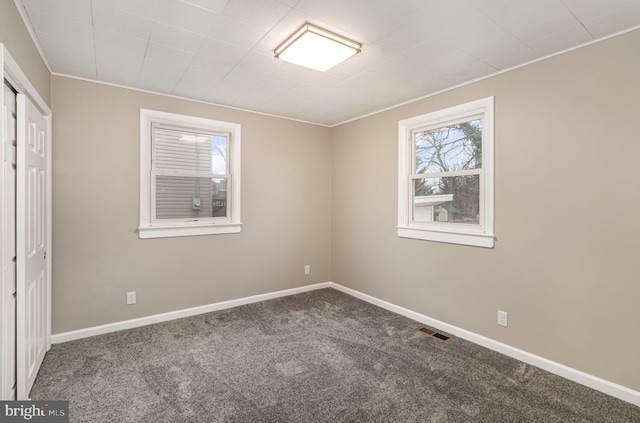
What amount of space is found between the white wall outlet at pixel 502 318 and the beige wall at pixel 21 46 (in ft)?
13.2

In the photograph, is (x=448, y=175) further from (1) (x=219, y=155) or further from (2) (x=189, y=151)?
(2) (x=189, y=151)

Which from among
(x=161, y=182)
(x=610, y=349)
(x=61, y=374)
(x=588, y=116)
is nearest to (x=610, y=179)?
(x=588, y=116)

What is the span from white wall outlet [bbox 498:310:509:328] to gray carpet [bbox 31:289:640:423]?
0.28 meters

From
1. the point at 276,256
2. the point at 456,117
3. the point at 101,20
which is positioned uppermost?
the point at 101,20

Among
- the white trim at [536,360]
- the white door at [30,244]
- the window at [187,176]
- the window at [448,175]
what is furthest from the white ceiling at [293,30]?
the white trim at [536,360]

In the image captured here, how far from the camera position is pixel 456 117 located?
3.23 metres

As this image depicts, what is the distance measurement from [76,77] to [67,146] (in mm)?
677

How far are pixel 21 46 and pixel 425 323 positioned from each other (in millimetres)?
4169

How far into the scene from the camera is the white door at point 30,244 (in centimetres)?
201

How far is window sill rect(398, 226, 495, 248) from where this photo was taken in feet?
9.62

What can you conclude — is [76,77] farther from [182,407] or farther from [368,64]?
[182,407]

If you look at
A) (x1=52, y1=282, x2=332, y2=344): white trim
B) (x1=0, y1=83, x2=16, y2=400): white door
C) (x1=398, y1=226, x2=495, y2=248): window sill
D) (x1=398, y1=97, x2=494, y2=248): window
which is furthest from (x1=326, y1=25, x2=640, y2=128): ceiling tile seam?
(x1=0, y1=83, x2=16, y2=400): white door

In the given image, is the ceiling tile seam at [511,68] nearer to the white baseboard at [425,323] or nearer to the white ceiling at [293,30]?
the white ceiling at [293,30]

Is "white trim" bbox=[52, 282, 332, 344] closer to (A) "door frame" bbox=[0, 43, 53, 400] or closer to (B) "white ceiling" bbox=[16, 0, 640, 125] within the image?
(A) "door frame" bbox=[0, 43, 53, 400]
